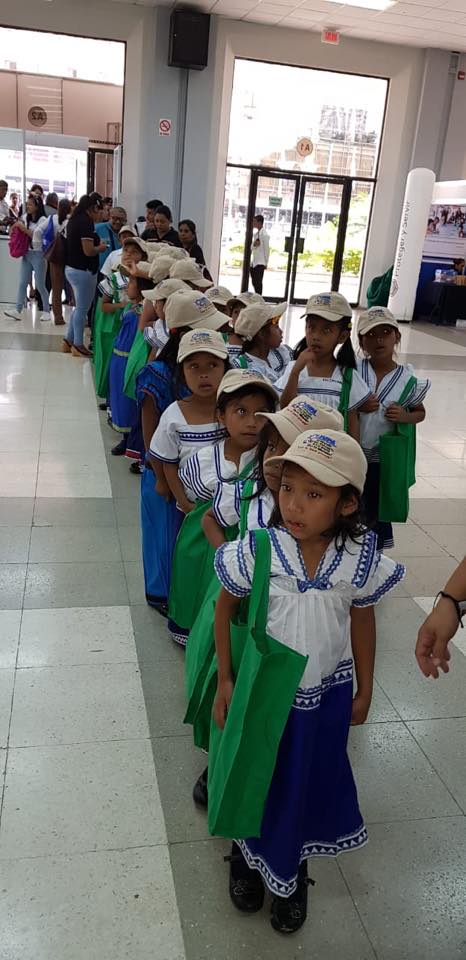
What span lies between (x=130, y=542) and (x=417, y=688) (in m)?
1.57

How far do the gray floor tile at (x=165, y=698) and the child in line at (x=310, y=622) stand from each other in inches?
25.8

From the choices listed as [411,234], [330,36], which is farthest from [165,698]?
[330,36]

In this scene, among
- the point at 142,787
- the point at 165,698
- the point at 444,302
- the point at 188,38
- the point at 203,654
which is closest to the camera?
the point at 203,654

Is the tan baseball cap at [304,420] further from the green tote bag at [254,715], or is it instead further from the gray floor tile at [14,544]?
the gray floor tile at [14,544]

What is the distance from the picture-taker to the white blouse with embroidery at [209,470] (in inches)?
86.5

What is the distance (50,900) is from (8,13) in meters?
12.4

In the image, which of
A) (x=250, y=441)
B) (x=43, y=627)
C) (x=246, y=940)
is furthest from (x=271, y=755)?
(x=43, y=627)

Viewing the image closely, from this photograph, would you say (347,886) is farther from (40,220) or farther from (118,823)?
(40,220)

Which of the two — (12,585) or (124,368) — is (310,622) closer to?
(12,585)

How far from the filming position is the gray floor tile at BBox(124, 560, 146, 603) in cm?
319

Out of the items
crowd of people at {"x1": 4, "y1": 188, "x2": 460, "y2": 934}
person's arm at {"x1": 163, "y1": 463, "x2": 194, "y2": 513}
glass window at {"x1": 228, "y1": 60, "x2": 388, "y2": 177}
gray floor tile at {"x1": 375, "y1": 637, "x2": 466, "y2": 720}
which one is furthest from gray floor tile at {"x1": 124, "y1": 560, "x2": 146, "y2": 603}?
glass window at {"x1": 228, "y1": 60, "x2": 388, "y2": 177}

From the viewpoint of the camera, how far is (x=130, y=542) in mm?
3730

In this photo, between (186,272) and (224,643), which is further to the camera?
(186,272)

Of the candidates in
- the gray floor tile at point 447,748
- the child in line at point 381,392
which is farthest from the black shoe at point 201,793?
the child in line at point 381,392
